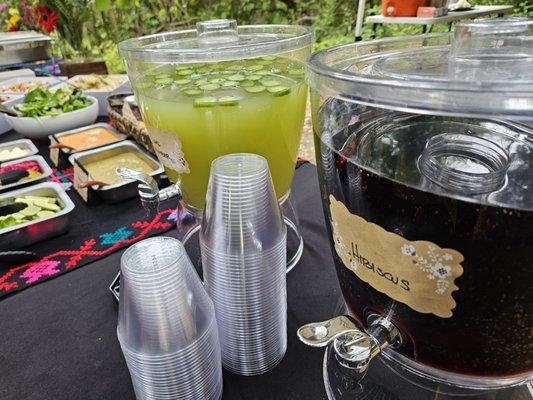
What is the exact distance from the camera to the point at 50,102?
1.24m

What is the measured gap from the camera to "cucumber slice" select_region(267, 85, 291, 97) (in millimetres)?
477

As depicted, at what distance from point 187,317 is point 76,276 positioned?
0.37 metres

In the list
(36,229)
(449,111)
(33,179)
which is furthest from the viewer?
(33,179)

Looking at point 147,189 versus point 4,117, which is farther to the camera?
point 4,117

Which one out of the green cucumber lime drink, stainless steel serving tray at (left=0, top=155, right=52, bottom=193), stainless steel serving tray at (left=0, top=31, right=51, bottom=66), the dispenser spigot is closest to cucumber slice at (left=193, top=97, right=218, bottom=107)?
the green cucumber lime drink

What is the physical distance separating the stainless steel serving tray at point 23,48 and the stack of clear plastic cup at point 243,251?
2036mm

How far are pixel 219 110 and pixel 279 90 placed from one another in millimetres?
76

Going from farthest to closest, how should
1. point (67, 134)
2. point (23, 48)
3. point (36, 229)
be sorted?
point (23, 48)
point (67, 134)
point (36, 229)

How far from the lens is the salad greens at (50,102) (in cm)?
119

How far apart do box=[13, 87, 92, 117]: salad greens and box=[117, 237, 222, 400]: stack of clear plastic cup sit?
102 centimetres

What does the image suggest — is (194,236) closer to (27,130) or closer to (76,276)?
(76,276)

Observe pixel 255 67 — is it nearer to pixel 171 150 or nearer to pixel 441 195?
pixel 171 150

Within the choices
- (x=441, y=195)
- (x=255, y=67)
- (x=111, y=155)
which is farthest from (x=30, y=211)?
(x=441, y=195)

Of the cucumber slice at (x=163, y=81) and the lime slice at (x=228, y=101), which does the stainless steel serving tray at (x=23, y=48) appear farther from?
the lime slice at (x=228, y=101)
